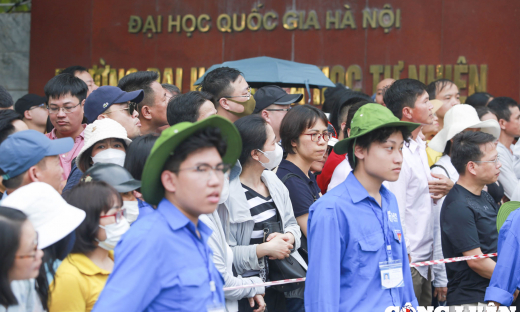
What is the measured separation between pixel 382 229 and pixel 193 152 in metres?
1.28

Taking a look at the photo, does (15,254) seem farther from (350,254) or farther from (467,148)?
(467,148)

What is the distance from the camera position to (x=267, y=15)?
10.5 m

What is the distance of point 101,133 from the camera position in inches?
152

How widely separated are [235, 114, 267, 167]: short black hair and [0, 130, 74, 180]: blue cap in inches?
49.2

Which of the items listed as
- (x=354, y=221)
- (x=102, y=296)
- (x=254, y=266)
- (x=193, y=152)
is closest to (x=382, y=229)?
(x=354, y=221)

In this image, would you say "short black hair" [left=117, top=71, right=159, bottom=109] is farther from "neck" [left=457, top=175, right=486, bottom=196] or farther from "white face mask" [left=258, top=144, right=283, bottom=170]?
"neck" [left=457, top=175, right=486, bottom=196]

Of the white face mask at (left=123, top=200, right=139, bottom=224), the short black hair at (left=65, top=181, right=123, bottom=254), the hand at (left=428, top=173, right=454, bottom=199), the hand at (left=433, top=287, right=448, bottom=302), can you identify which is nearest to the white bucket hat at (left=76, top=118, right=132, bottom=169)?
the white face mask at (left=123, top=200, right=139, bottom=224)

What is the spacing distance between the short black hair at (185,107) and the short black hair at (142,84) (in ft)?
2.46

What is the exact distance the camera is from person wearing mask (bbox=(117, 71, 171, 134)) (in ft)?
16.4

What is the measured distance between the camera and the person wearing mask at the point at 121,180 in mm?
3158

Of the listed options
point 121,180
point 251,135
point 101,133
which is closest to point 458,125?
point 251,135

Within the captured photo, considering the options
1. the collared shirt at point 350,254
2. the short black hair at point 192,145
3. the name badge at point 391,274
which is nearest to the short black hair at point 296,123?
the collared shirt at point 350,254

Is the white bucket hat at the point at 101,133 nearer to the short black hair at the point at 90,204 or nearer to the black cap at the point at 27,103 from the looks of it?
the short black hair at the point at 90,204

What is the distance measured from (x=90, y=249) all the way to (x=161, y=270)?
910 millimetres
